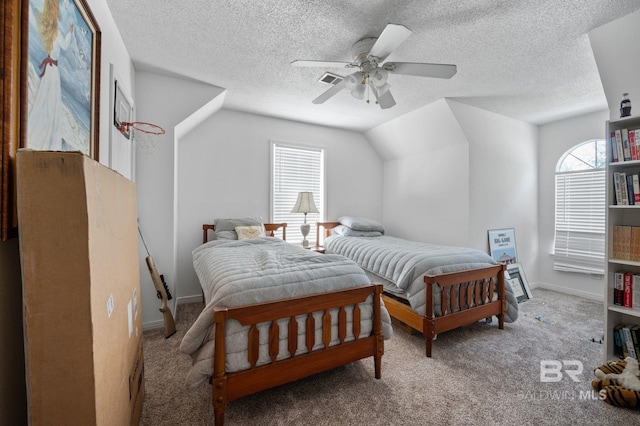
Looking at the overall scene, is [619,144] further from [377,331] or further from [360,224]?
[360,224]

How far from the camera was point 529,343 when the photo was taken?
2.43 metres

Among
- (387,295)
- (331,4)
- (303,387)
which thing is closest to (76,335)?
(303,387)

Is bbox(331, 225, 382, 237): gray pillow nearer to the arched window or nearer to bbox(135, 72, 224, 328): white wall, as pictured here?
bbox(135, 72, 224, 328): white wall

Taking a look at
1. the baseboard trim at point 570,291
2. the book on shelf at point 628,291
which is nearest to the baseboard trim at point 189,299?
the book on shelf at point 628,291

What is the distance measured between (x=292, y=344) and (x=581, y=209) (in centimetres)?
450

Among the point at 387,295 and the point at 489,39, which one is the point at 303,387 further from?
the point at 489,39

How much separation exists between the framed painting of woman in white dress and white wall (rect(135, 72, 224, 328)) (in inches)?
48.0

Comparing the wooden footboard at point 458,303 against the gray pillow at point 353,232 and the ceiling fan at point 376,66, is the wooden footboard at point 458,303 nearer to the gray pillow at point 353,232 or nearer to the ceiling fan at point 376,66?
the gray pillow at point 353,232

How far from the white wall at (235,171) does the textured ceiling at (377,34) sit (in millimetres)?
605

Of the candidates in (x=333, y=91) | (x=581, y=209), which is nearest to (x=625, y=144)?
(x=333, y=91)

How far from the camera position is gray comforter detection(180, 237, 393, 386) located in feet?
4.82

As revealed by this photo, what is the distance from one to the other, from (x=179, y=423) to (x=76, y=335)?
1109 millimetres

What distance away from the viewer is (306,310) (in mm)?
1656

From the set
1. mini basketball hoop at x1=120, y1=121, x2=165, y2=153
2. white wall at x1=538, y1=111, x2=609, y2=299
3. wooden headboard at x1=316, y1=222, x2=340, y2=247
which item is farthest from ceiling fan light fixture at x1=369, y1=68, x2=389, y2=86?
white wall at x1=538, y1=111, x2=609, y2=299
